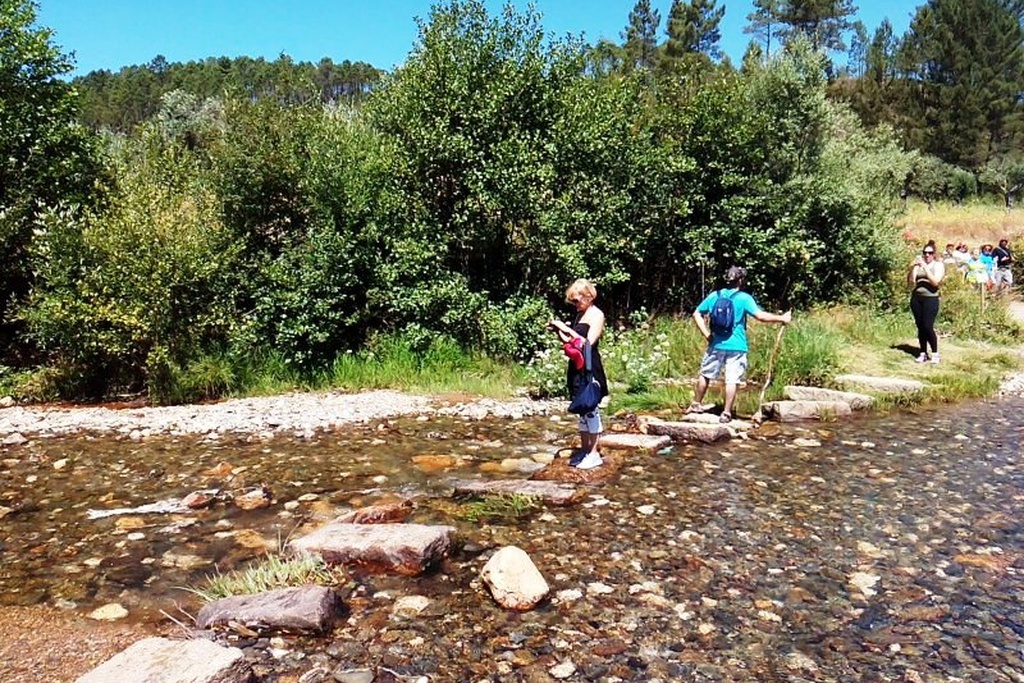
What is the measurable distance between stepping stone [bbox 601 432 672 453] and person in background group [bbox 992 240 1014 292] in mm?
17735

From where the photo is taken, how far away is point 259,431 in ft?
36.3

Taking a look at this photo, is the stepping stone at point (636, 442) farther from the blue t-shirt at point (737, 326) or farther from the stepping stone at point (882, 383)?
the stepping stone at point (882, 383)

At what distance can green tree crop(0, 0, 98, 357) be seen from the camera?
15.4 m

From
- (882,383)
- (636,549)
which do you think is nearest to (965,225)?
(882,383)

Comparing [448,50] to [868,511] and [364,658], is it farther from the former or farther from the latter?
[364,658]

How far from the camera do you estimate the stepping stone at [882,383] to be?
1245cm

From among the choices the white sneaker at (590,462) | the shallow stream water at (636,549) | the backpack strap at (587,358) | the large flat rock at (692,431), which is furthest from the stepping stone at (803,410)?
the backpack strap at (587,358)

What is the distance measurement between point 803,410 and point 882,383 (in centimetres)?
259

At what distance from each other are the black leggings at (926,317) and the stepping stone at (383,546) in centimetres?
1192

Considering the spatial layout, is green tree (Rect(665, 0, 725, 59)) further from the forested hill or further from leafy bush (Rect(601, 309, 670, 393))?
leafy bush (Rect(601, 309, 670, 393))

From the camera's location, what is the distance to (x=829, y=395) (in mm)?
11867

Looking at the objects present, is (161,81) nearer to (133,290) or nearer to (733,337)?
(133,290)

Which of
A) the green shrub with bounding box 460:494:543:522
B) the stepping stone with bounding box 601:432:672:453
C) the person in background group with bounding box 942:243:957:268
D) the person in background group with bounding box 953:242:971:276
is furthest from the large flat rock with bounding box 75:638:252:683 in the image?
the person in background group with bounding box 942:243:957:268

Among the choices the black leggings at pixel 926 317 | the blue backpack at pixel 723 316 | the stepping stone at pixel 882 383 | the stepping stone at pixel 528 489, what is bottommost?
the stepping stone at pixel 528 489
